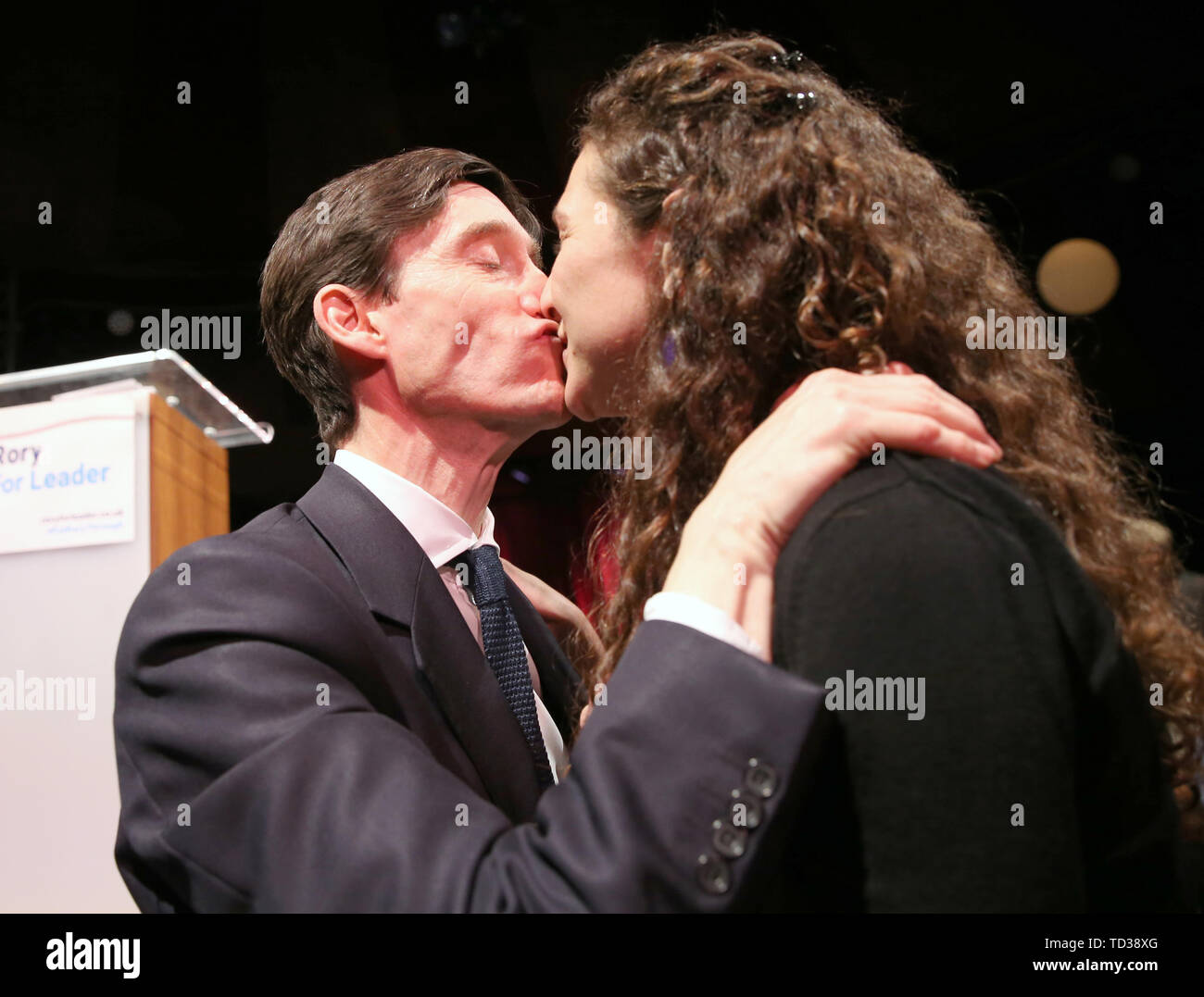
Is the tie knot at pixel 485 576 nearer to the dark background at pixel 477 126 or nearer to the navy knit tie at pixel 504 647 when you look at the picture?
the navy knit tie at pixel 504 647

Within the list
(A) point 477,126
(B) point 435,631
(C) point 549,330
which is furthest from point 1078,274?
(B) point 435,631

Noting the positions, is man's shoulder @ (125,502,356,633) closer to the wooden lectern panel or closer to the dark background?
the wooden lectern panel

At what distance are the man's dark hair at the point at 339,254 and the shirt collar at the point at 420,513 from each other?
0.94 feet

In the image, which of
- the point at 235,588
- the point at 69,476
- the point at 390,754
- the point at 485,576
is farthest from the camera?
the point at 69,476

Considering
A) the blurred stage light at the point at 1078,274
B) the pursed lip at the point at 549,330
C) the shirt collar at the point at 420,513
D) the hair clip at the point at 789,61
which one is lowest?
the shirt collar at the point at 420,513

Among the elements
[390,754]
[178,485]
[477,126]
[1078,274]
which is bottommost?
[390,754]

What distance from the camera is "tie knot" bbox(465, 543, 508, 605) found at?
1.74 metres

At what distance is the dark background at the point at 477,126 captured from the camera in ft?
9.15

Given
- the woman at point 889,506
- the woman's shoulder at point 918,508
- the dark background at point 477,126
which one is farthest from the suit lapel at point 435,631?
the dark background at point 477,126

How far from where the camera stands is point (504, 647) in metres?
1.67

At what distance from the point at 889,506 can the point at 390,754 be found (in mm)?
602

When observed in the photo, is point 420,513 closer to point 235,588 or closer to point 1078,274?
point 235,588

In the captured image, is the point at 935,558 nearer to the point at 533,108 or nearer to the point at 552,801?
the point at 552,801

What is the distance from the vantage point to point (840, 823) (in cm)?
91
